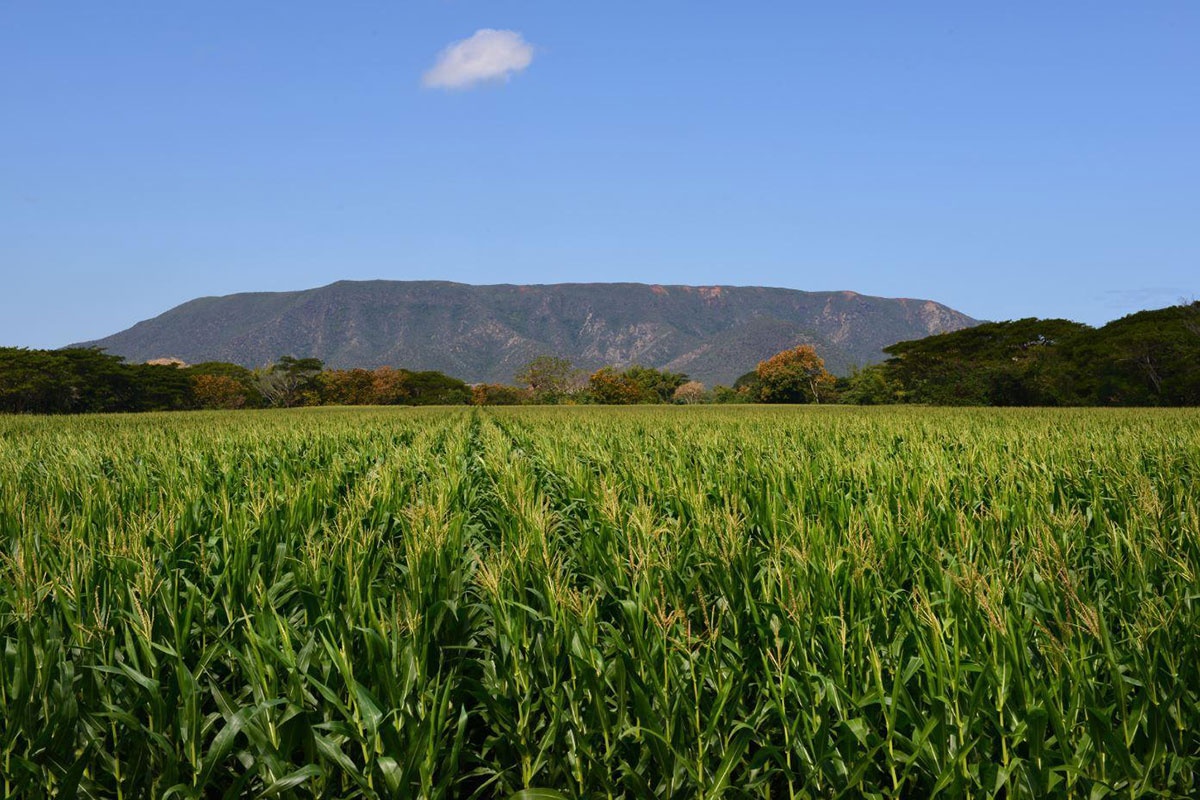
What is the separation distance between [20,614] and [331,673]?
3.91 feet

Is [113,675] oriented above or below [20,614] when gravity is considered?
below

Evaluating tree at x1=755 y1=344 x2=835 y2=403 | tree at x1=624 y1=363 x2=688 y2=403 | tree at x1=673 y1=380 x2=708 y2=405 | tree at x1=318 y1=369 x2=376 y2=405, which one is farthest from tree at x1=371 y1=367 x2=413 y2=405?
tree at x1=755 y1=344 x2=835 y2=403

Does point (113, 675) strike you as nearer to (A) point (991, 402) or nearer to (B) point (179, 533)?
(B) point (179, 533)

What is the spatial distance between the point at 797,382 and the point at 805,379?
153cm

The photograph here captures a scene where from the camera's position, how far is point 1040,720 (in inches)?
80.3

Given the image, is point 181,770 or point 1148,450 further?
point 1148,450

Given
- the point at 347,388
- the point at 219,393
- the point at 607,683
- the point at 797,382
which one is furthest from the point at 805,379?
the point at 607,683

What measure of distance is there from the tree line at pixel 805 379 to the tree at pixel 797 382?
5.7 inches

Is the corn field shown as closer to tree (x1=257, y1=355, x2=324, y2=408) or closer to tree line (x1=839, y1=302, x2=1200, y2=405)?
tree line (x1=839, y1=302, x2=1200, y2=405)

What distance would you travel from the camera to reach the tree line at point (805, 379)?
47.7 metres

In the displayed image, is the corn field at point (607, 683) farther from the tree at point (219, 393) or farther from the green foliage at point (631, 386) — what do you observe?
the tree at point (219, 393)

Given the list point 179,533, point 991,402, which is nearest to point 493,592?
point 179,533

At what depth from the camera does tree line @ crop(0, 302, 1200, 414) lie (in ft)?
156

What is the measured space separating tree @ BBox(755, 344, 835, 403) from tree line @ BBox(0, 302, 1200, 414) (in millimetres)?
145
